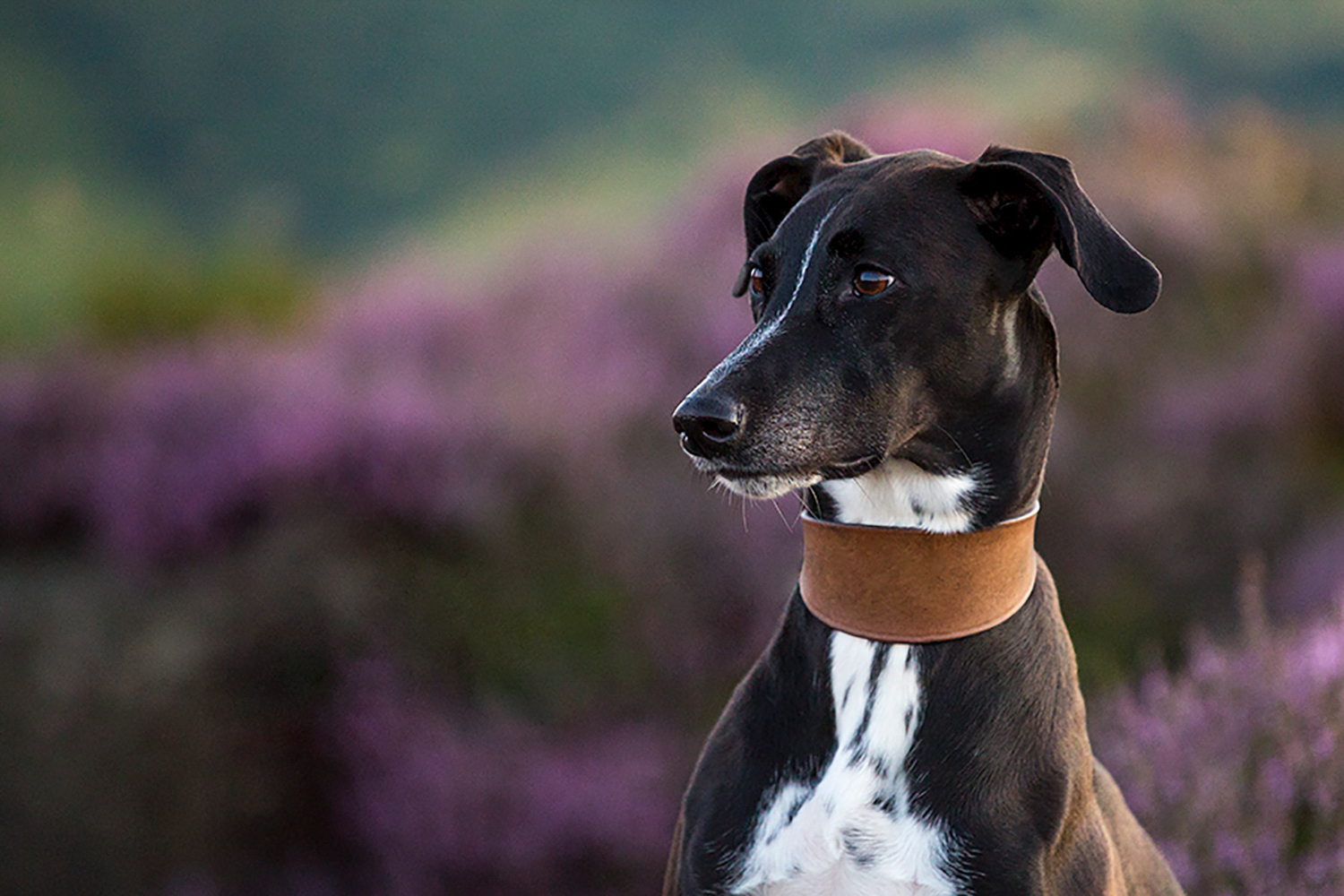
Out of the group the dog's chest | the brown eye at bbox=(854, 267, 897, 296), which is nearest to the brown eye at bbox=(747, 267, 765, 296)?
the brown eye at bbox=(854, 267, 897, 296)

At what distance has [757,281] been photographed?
7.19ft

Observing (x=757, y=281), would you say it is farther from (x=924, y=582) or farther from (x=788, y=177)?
(x=924, y=582)

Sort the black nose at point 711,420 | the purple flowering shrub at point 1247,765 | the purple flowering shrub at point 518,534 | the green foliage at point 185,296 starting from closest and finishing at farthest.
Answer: the black nose at point 711,420
the purple flowering shrub at point 1247,765
the purple flowering shrub at point 518,534
the green foliage at point 185,296

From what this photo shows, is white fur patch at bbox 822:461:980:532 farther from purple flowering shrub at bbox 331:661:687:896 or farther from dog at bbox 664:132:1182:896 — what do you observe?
purple flowering shrub at bbox 331:661:687:896

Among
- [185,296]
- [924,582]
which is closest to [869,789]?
[924,582]

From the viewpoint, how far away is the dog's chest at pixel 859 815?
1.92m

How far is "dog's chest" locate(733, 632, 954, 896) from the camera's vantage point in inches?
75.8

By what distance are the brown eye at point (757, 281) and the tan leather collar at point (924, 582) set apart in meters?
0.42

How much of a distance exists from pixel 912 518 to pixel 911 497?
0.11 ft

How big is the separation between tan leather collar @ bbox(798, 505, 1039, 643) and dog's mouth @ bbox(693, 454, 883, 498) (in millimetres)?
131

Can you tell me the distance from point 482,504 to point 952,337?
3.81 meters

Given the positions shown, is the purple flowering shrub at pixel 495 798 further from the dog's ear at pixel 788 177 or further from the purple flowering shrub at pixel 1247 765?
the dog's ear at pixel 788 177

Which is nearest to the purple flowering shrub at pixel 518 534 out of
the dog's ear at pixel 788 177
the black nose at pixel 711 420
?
the dog's ear at pixel 788 177

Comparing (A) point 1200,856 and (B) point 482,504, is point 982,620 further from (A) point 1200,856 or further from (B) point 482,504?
(B) point 482,504
